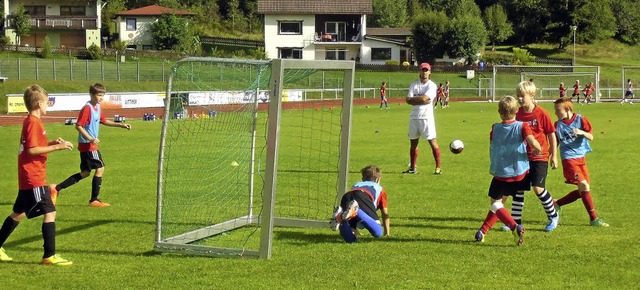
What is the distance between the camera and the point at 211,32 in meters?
93.9

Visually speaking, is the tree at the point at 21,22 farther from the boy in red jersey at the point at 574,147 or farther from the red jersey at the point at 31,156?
the red jersey at the point at 31,156

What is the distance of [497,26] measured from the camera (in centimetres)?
9594

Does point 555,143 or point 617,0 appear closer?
point 555,143

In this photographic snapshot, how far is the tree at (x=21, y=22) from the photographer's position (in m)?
73.7

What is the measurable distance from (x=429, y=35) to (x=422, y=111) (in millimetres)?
67485

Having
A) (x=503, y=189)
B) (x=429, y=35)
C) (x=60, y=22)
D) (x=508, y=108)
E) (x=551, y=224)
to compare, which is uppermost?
(x=60, y=22)

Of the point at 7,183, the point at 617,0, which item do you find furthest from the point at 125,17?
the point at 7,183

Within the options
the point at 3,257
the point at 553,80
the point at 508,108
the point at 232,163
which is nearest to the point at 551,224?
the point at 508,108

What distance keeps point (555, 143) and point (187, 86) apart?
454 centimetres

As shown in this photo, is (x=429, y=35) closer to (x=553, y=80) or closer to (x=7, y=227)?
(x=553, y=80)

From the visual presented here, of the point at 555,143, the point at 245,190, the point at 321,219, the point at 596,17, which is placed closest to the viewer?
the point at 555,143

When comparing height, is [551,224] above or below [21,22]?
below

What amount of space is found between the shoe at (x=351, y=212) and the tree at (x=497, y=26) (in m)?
88.2

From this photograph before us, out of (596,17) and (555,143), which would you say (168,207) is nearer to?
(555,143)
